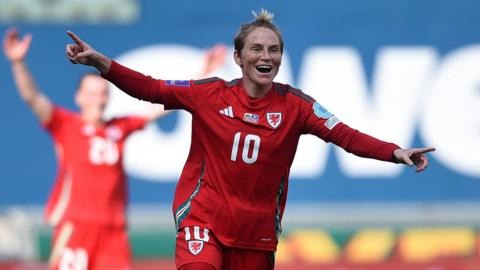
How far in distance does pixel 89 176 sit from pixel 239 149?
153 inches

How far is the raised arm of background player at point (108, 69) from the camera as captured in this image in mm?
5707

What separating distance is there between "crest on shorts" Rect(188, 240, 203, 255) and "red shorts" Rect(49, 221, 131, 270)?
346 centimetres

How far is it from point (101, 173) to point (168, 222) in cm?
270

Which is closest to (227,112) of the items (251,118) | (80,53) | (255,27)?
(251,118)

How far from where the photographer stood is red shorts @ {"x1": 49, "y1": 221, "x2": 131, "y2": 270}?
368 inches

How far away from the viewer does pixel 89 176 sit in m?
9.73

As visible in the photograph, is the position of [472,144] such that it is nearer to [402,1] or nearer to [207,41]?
[402,1]

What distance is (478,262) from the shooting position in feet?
40.0

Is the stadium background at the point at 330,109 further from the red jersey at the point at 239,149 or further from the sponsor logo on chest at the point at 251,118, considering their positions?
the sponsor logo on chest at the point at 251,118

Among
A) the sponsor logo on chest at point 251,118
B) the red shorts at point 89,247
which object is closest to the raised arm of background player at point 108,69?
the sponsor logo on chest at point 251,118

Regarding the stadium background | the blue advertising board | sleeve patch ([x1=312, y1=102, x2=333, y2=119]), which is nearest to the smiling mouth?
sleeve patch ([x1=312, y1=102, x2=333, y2=119])

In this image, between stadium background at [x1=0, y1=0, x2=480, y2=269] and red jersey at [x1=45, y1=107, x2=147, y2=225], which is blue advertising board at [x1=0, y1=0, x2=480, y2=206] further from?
red jersey at [x1=45, y1=107, x2=147, y2=225]

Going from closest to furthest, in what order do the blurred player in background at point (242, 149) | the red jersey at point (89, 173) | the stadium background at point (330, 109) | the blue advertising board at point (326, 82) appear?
the blurred player in background at point (242, 149)
the red jersey at point (89, 173)
the stadium background at point (330, 109)
the blue advertising board at point (326, 82)

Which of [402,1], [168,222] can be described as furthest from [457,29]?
[168,222]
